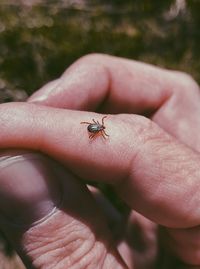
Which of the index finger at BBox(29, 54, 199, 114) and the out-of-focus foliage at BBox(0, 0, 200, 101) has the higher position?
the index finger at BBox(29, 54, 199, 114)

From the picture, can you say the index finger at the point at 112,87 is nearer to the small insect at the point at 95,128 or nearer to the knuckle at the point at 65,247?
the small insect at the point at 95,128

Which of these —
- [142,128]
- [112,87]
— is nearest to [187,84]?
[112,87]

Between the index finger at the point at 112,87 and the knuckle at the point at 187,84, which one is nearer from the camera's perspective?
the index finger at the point at 112,87

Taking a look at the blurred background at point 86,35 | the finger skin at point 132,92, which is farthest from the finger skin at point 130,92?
the blurred background at point 86,35

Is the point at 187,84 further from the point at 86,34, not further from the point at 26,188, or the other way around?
the point at 26,188

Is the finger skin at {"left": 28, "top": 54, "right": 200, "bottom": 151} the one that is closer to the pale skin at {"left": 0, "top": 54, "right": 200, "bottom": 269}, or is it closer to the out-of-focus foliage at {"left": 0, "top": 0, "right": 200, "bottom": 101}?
the pale skin at {"left": 0, "top": 54, "right": 200, "bottom": 269}

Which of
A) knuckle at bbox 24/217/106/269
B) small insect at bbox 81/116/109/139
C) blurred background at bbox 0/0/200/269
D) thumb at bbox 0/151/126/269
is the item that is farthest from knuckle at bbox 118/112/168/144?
blurred background at bbox 0/0/200/269

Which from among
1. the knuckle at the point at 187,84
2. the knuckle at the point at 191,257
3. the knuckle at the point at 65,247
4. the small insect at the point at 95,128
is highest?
the small insect at the point at 95,128

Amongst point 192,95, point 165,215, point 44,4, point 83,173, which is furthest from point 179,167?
point 44,4
